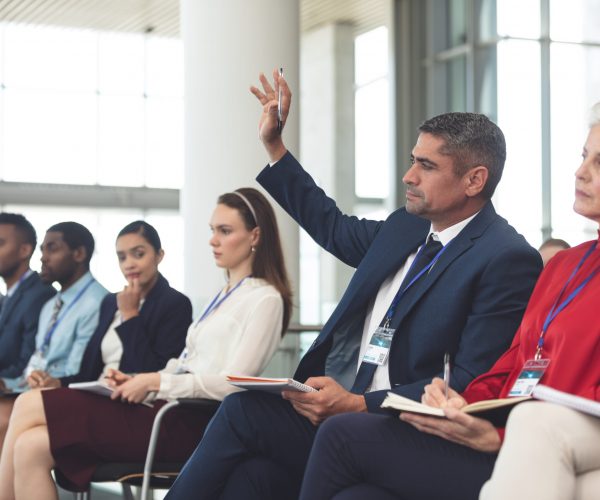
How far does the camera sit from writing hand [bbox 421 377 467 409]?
2.62 m

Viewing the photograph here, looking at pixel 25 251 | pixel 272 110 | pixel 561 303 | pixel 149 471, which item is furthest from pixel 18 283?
pixel 561 303

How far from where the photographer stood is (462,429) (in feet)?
8.30

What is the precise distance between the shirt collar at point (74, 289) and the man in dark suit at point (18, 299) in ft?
1.37

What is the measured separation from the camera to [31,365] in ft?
17.8

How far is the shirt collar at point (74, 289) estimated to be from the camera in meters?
5.43

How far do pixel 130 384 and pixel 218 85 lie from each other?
3590 mm

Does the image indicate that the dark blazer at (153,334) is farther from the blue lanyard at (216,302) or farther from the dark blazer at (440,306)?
the dark blazer at (440,306)

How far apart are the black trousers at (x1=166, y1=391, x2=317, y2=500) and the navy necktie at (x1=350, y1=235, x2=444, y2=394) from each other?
204 millimetres

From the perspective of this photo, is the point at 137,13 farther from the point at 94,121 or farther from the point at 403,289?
the point at 403,289

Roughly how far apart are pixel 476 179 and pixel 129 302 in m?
1.99

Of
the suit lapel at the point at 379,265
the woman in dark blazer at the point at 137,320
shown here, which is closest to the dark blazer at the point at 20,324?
the woman in dark blazer at the point at 137,320

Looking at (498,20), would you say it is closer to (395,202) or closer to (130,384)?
(395,202)

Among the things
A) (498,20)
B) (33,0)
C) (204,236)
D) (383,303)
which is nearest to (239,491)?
(383,303)

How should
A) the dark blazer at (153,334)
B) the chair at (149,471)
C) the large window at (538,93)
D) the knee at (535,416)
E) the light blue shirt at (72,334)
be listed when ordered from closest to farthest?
1. the knee at (535,416)
2. the chair at (149,471)
3. the dark blazer at (153,334)
4. the light blue shirt at (72,334)
5. the large window at (538,93)
